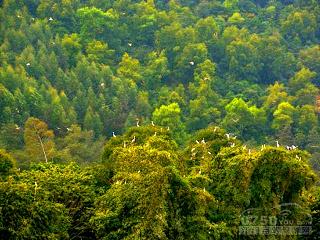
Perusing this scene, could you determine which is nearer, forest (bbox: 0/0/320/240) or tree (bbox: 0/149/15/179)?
forest (bbox: 0/0/320/240)

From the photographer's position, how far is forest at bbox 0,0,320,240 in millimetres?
17500

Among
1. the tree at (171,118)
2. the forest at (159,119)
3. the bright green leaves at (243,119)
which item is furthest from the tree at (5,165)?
the bright green leaves at (243,119)

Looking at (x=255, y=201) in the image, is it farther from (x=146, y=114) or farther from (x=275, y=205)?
(x=146, y=114)

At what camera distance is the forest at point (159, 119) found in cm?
1750

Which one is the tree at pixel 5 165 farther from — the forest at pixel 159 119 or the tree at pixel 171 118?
the tree at pixel 171 118

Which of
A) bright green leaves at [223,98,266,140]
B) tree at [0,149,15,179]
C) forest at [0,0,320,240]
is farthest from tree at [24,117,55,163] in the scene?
bright green leaves at [223,98,266,140]

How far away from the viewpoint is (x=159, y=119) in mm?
45375

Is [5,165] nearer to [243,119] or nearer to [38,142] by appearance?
[38,142]

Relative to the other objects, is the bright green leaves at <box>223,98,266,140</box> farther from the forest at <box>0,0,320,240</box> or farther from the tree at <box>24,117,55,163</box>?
the tree at <box>24,117,55,163</box>

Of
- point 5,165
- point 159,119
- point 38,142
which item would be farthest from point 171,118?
point 5,165

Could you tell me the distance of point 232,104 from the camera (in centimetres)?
4878

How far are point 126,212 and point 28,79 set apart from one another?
94.7 feet

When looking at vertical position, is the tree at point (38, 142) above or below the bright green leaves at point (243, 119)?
above

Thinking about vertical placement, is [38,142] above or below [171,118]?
above
